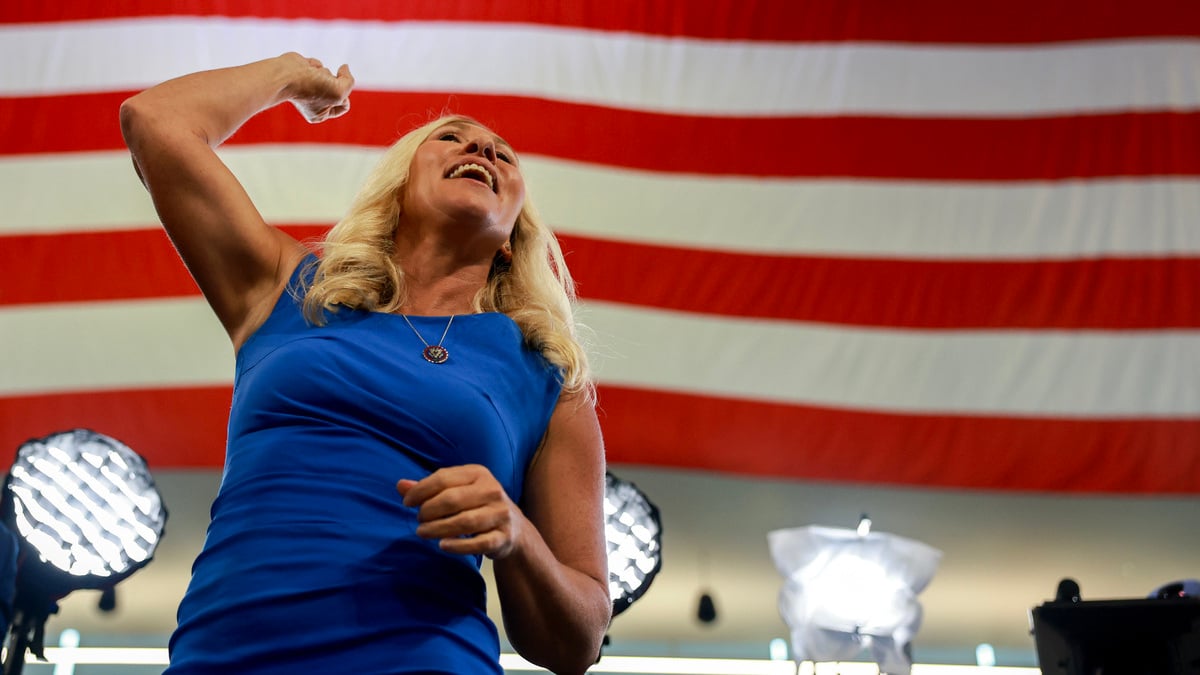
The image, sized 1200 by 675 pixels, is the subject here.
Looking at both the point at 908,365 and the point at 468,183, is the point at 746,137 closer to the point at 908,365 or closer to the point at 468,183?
the point at 908,365

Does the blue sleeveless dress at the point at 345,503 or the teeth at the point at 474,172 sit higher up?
the teeth at the point at 474,172

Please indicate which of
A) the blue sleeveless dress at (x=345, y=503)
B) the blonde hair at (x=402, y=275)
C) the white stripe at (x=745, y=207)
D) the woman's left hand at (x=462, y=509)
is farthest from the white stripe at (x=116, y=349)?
the woman's left hand at (x=462, y=509)

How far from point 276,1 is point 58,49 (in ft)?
1.98

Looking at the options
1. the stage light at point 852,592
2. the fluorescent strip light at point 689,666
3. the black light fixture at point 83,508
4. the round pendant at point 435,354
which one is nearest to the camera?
the round pendant at point 435,354

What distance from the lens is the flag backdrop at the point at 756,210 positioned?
2.84 meters

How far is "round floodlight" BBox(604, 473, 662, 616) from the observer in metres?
2.49

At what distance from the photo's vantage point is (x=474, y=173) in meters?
1.26

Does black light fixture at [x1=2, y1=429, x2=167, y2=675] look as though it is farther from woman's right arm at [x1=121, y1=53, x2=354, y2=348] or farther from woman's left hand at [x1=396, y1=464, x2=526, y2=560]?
woman's left hand at [x1=396, y1=464, x2=526, y2=560]

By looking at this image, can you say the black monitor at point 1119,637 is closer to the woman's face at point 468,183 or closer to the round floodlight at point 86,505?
the woman's face at point 468,183

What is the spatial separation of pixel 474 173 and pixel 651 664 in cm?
317

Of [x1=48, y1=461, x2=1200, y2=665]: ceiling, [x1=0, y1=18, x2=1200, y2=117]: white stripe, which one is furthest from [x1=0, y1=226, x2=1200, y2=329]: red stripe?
[x1=48, y1=461, x2=1200, y2=665]: ceiling

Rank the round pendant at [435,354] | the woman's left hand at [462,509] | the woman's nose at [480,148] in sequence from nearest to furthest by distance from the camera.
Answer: the woman's left hand at [462,509], the round pendant at [435,354], the woman's nose at [480,148]

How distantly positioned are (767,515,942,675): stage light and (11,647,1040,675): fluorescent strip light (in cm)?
97

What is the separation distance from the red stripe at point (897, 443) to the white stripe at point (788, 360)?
0.04 metres
